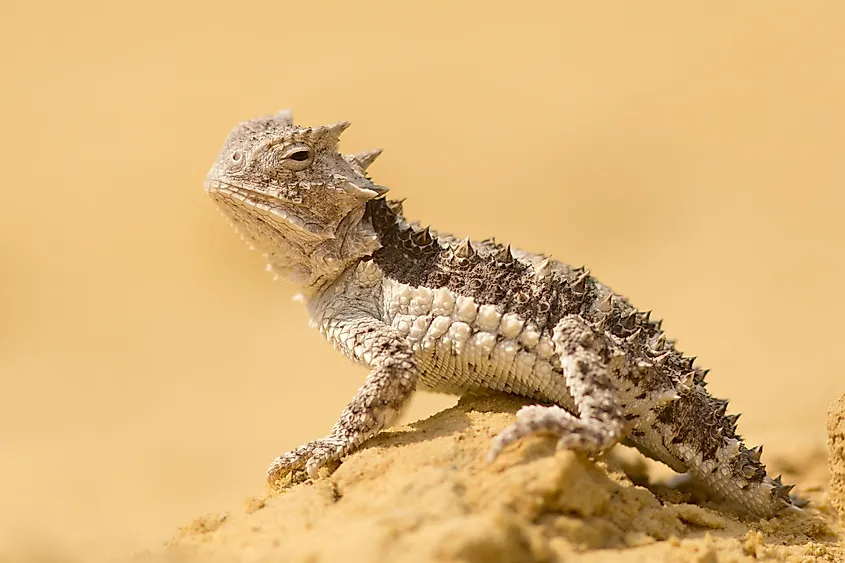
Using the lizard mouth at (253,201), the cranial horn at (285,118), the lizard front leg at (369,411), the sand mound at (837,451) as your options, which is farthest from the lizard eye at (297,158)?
the sand mound at (837,451)

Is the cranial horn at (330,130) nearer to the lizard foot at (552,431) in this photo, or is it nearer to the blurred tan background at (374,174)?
the lizard foot at (552,431)

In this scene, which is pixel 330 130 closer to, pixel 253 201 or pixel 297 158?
pixel 297 158

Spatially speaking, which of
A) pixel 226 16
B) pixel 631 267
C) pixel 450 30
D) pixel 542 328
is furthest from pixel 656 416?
pixel 226 16

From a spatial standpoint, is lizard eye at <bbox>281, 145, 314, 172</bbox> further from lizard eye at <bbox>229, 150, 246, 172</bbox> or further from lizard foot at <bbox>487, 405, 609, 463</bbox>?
lizard foot at <bbox>487, 405, 609, 463</bbox>

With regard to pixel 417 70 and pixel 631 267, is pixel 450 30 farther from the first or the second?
pixel 631 267

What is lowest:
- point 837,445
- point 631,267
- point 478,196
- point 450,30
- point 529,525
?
point 529,525

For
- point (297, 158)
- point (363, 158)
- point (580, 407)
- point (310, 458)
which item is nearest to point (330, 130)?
point (297, 158)
